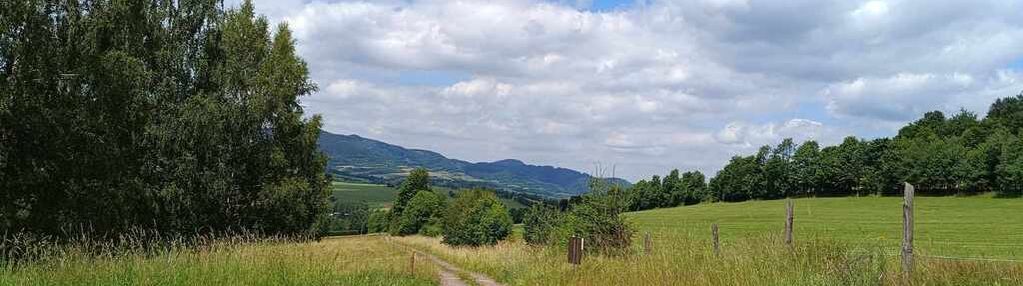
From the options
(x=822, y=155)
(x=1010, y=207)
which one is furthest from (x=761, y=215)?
(x=822, y=155)

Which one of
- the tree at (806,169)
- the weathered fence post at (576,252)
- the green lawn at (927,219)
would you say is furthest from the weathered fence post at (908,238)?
the tree at (806,169)

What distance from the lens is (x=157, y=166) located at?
22.8 meters

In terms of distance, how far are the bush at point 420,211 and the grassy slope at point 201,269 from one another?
217 ft

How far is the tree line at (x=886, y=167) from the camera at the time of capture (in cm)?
8050

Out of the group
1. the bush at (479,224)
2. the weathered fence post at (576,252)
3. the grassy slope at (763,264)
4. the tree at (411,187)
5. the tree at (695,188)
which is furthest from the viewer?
the tree at (695,188)

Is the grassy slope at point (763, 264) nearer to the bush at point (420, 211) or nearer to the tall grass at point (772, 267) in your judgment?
the tall grass at point (772, 267)

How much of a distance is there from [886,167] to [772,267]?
92.0 metres

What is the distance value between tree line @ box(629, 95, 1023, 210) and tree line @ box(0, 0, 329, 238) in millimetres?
43017

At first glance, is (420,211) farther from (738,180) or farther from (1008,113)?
(1008,113)

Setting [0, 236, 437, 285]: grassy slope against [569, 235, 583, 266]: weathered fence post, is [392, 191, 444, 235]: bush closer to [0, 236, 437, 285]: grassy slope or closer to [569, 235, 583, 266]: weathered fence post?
[569, 235, 583, 266]: weathered fence post

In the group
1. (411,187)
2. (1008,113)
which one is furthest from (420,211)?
(1008,113)

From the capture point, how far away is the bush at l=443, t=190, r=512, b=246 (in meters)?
51.2

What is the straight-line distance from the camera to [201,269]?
8977mm

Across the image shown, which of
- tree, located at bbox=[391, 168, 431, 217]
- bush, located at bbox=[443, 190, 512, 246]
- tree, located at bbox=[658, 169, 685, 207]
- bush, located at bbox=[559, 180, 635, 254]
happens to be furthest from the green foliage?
bush, located at bbox=[559, 180, 635, 254]
